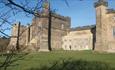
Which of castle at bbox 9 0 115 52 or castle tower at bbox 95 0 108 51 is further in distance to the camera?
castle at bbox 9 0 115 52

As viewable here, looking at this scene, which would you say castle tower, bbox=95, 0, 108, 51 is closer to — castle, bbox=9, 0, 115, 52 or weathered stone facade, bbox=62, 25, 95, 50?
castle, bbox=9, 0, 115, 52

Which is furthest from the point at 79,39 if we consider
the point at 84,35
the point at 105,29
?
the point at 105,29

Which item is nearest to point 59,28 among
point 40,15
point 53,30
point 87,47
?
point 53,30

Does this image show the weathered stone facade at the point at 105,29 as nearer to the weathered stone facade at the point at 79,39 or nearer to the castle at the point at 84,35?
the castle at the point at 84,35

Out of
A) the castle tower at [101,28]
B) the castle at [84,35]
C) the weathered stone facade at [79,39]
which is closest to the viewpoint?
the castle tower at [101,28]

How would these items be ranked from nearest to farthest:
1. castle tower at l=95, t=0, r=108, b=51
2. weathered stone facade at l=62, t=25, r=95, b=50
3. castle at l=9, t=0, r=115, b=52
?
1. castle tower at l=95, t=0, r=108, b=51
2. castle at l=9, t=0, r=115, b=52
3. weathered stone facade at l=62, t=25, r=95, b=50

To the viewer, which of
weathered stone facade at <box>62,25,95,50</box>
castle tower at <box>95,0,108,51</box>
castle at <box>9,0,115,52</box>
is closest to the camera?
castle tower at <box>95,0,108,51</box>

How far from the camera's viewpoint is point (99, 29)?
4847 centimetres

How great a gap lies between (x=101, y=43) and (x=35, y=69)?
3299 cm

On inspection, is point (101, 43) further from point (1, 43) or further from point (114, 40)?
point (1, 43)

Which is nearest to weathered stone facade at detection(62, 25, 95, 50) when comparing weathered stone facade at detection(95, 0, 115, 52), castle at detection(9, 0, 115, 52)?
castle at detection(9, 0, 115, 52)

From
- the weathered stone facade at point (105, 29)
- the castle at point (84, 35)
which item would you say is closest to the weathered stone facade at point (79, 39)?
the castle at point (84, 35)

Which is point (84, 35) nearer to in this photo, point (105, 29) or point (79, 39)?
point (79, 39)

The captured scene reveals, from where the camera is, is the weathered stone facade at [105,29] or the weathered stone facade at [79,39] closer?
the weathered stone facade at [105,29]
